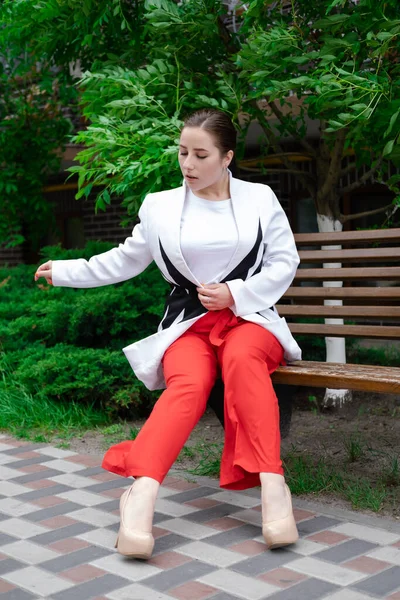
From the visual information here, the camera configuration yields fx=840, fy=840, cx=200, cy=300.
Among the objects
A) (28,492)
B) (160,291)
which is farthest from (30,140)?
(28,492)

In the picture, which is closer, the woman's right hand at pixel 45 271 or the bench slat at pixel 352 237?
the woman's right hand at pixel 45 271

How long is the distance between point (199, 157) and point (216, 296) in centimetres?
54

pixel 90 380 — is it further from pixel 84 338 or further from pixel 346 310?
pixel 346 310

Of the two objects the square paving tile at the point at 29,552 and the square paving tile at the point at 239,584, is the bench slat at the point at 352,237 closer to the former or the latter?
the square paving tile at the point at 239,584

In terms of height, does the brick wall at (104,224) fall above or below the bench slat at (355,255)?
above

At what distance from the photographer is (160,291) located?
562 cm

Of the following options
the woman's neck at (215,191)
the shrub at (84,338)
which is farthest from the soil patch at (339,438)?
the woman's neck at (215,191)

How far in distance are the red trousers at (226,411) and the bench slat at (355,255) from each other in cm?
90

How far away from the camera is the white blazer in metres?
3.23

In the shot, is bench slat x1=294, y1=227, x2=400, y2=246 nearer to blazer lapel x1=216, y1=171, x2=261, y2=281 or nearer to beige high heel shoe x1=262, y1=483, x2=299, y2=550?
blazer lapel x1=216, y1=171, x2=261, y2=281

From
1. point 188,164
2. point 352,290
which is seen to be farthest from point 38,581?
point 352,290

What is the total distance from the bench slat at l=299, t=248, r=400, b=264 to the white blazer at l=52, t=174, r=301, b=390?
67cm

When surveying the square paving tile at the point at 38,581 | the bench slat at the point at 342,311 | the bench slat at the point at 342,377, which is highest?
the bench slat at the point at 342,311

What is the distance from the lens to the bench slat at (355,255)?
3.83 m
